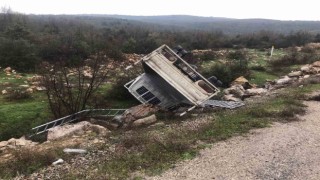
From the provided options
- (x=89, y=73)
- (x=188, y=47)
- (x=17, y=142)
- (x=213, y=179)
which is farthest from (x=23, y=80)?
(x=188, y=47)

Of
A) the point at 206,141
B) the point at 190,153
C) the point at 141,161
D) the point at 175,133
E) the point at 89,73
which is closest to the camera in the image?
the point at 141,161

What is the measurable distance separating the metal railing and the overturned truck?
1458mm

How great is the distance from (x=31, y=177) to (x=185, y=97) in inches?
283

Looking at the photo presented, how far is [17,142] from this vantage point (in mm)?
13219

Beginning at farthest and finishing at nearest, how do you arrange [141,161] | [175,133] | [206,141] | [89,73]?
[89,73] < [175,133] < [206,141] < [141,161]

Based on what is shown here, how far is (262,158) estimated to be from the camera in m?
10.6

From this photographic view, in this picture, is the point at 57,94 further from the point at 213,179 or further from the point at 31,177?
the point at 213,179

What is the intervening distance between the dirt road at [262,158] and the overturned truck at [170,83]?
10.8 feet

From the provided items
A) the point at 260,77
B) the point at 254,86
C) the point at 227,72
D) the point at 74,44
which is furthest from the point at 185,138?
the point at 74,44

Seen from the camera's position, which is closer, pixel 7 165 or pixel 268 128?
pixel 7 165

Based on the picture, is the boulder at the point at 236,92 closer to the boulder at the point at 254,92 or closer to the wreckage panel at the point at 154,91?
the boulder at the point at 254,92

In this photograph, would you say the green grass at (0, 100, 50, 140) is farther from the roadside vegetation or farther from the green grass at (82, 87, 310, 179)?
the green grass at (82, 87, 310, 179)

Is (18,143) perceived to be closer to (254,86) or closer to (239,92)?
(239,92)

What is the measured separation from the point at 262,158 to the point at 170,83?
5.87m
